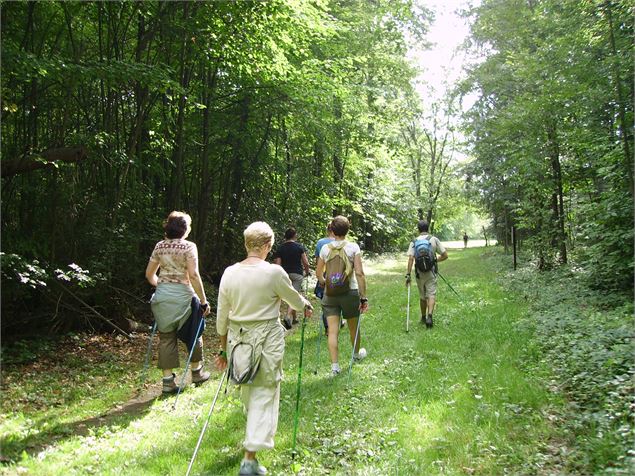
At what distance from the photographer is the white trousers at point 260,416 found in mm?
3723

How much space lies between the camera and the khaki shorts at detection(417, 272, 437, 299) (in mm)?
9109

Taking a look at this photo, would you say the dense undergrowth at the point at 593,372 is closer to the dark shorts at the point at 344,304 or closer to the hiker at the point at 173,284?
the dark shorts at the point at 344,304

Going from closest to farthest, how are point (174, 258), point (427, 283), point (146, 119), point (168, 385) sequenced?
point (174, 258)
point (168, 385)
point (427, 283)
point (146, 119)

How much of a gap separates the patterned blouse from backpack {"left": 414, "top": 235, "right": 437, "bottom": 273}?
4720mm

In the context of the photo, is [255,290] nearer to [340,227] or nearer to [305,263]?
[340,227]

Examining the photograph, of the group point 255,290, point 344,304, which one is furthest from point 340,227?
point 255,290

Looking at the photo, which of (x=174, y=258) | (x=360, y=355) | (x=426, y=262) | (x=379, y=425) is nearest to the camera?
(x=379, y=425)

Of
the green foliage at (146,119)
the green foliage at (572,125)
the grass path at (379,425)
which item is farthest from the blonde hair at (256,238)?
the green foliage at (572,125)

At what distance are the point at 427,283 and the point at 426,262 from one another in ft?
1.59

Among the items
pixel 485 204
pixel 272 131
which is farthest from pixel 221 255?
pixel 485 204

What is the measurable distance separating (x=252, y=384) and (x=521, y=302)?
8.85 meters

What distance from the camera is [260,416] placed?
12.5 feet

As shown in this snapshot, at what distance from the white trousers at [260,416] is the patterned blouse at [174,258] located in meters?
2.36

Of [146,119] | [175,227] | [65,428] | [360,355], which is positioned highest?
[146,119]
